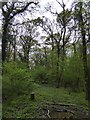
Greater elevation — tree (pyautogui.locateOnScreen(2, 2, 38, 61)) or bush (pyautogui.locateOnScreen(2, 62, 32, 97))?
tree (pyautogui.locateOnScreen(2, 2, 38, 61))

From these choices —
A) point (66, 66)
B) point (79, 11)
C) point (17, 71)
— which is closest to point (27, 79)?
point (17, 71)

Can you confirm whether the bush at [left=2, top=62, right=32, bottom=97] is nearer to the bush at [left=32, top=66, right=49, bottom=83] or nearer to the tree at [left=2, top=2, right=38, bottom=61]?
the tree at [left=2, top=2, right=38, bottom=61]

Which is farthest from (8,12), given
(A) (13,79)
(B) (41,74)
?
(B) (41,74)

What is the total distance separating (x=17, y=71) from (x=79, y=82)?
10.8 meters

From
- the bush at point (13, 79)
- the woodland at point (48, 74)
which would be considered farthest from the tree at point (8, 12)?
the bush at point (13, 79)

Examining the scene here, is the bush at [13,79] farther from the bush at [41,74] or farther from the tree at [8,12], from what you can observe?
the bush at [41,74]

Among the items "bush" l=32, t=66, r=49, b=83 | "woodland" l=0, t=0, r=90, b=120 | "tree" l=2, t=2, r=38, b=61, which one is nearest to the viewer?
"woodland" l=0, t=0, r=90, b=120

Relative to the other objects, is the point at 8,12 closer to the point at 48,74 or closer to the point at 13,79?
the point at 13,79

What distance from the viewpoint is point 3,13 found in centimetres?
1866

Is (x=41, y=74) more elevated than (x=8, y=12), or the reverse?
(x=8, y=12)

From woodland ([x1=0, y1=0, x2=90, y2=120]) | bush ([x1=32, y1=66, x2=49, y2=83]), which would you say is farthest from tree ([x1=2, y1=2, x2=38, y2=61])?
bush ([x1=32, y1=66, x2=49, y2=83])

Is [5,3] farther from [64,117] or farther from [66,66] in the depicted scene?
[64,117]

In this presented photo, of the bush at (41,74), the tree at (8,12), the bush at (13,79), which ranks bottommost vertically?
the bush at (41,74)

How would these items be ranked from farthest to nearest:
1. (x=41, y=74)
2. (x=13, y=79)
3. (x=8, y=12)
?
(x=41, y=74) → (x=8, y=12) → (x=13, y=79)
